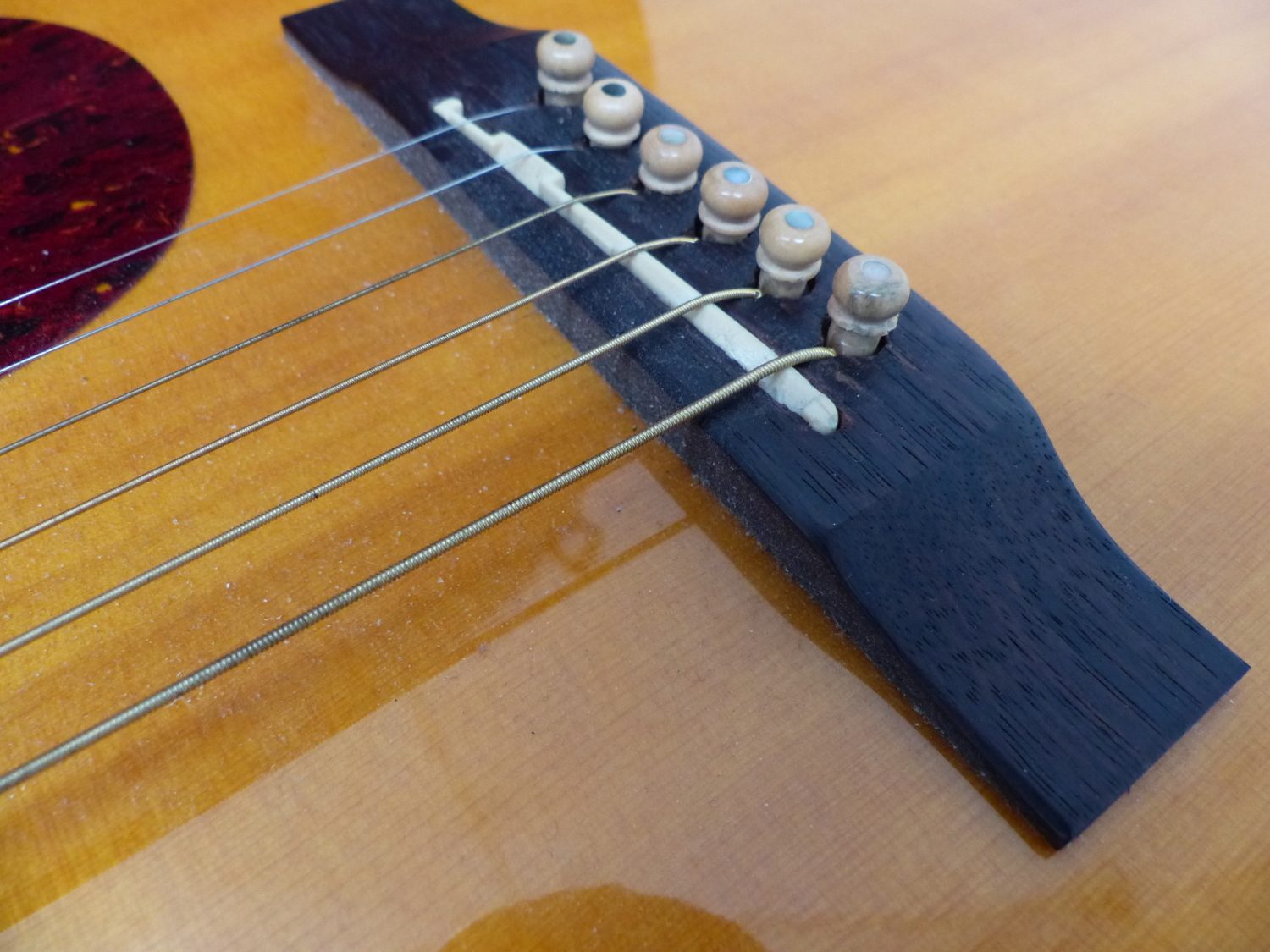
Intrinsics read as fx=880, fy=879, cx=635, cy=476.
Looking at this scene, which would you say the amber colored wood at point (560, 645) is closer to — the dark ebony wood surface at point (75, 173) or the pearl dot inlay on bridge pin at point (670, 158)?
the dark ebony wood surface at point (75, 173)

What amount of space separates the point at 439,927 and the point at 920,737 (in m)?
0.27

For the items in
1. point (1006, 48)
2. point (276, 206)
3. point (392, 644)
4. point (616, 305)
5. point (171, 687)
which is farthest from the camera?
point (1006, 48)

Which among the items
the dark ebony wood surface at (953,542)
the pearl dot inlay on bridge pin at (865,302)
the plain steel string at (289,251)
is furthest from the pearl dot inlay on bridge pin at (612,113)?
the pearl dot inlay on bridge pin at (865,302)

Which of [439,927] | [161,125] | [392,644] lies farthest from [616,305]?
[161,125]

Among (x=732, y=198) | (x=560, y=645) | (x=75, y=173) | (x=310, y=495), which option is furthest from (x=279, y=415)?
(x=75, y=173)

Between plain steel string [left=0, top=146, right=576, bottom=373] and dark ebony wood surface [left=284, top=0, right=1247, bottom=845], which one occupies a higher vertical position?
dark ebony wood surface [left=284, top=0, right=1247, bottom=845]

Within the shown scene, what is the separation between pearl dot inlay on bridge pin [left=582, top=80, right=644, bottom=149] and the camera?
0.69m

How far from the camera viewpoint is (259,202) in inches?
29.8

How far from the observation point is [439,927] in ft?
1.39

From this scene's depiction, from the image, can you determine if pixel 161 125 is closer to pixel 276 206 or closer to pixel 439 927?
pixel 276 206

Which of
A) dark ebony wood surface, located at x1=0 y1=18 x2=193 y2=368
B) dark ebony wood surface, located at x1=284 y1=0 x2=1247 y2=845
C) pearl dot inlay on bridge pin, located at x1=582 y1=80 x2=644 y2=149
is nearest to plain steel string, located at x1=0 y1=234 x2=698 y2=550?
dark ebony wood surface, located at x1=284 y1=0 x2=1247 y2=845

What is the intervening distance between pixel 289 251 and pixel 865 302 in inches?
18.2

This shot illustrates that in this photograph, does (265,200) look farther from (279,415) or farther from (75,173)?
(279,415)

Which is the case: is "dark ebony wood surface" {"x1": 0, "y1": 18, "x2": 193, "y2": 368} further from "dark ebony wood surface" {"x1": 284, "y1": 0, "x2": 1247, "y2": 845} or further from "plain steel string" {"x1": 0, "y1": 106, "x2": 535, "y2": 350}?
"dark ebony wood surface" {"x1": 284, "y1": 0, "x2": 1247, "y2": 845}
